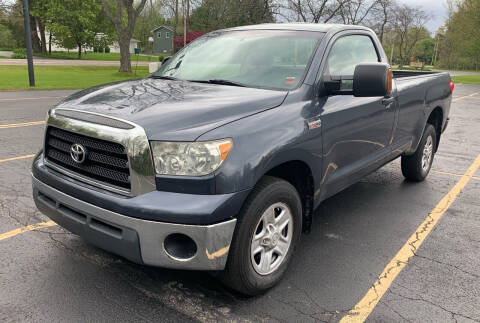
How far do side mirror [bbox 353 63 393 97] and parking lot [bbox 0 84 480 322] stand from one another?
54.8 inches

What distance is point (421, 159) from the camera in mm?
5648

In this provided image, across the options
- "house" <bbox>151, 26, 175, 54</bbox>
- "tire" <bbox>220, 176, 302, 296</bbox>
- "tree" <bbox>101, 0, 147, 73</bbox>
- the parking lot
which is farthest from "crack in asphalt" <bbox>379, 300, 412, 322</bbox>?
"house" <bbox>151, 26, 175, 54</bbox>

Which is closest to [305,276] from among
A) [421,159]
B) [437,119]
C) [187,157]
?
[187,157]

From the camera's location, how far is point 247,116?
9.11ft

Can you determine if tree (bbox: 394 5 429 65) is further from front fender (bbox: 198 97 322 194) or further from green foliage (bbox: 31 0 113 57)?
front fender (bbox: 198 97 322 194)

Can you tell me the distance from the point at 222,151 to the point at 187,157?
20 centimetres

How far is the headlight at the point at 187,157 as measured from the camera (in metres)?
2.47

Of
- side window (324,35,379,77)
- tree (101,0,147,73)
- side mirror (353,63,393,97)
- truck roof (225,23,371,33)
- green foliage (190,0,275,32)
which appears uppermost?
green foliage (190,0,275,32)

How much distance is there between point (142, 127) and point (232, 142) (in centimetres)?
53

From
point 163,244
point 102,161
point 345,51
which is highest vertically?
point 345,51

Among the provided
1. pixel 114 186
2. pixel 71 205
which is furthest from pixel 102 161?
pixel 71 205

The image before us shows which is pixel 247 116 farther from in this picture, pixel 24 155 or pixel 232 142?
→ pixel 24 155

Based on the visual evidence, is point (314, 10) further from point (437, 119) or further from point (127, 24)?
point (437, 119)

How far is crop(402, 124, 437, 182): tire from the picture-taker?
556 cm
